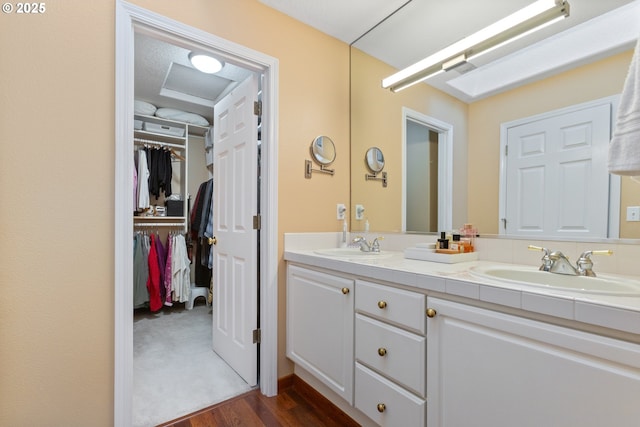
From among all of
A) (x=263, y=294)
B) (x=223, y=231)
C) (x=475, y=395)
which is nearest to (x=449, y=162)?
(x=475, y=395)

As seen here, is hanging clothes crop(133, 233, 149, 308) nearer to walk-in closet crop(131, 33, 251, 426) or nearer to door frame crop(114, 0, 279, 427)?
walk-in closet crop(131, 33, 251, 426)

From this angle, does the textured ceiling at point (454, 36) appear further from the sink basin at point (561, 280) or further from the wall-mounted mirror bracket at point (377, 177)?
the sink basin at point (561, 280)

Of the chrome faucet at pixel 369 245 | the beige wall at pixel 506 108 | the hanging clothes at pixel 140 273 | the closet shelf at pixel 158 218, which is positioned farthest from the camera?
the closet shelf at pixel 158 218

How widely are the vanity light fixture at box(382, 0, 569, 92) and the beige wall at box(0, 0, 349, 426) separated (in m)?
1.39

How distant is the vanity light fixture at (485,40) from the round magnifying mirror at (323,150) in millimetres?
554

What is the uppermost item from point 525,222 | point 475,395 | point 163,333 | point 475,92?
point 475,92

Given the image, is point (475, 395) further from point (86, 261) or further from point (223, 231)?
point (223, 231)

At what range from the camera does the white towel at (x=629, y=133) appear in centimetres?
78

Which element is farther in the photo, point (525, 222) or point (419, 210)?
point (419, 210)

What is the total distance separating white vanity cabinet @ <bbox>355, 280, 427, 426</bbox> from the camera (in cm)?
108

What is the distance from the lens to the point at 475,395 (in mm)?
925

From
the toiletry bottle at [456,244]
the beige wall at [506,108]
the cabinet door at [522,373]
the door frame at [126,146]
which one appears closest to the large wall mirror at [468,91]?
the beige wall at [506,108]

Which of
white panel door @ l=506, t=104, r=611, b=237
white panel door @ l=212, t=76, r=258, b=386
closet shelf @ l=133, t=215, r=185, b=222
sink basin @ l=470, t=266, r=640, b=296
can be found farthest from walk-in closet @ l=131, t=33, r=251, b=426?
white panel door @ l=506, t=104, r=611, b=237

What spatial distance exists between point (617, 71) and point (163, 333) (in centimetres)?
339
